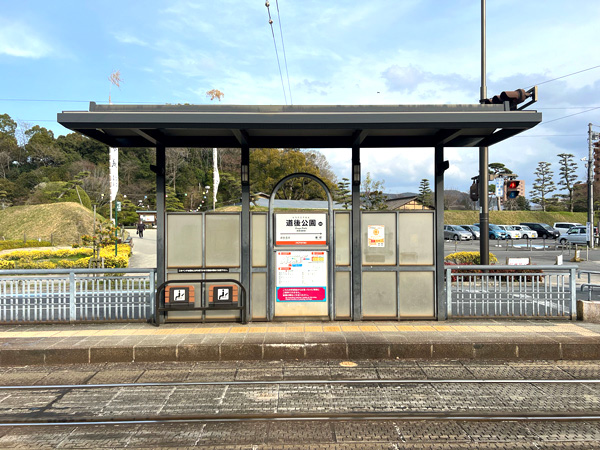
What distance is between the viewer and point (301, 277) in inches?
337

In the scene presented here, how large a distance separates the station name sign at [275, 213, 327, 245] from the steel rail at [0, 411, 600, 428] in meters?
4.22

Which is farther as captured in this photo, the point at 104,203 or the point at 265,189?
the point at 104,203

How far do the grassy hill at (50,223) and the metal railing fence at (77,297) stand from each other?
103ft

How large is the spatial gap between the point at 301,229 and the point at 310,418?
4.40 meters

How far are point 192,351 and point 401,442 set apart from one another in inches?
152

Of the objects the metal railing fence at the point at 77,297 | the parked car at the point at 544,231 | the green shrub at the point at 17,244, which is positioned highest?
the parked car at the point at 544,231

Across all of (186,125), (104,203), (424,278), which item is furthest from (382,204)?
(104,203)

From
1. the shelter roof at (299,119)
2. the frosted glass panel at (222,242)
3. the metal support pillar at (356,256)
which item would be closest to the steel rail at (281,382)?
the metal support pillar at (356,256)

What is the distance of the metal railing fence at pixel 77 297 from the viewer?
832 centimetres

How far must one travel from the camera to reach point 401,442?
4145 mm

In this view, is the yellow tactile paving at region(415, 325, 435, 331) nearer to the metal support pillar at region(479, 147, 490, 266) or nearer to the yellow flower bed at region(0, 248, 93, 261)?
the metal support pillar at region(479, 147, 490, 266)

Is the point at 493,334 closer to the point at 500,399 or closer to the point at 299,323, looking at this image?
the point at 500,399

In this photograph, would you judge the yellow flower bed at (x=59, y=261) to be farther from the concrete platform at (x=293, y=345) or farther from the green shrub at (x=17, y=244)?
the concrete platform at (x=293, y=345)

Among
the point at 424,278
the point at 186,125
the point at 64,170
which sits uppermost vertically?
the point at 64,170
